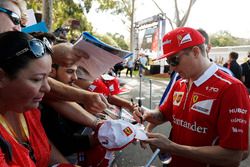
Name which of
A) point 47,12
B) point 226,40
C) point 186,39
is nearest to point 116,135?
point 186,39

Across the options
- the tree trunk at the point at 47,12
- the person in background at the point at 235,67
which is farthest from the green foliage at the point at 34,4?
the person in background at the point at 235,67

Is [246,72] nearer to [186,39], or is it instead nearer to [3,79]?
[186,39]

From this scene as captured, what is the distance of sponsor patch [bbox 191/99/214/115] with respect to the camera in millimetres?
1826

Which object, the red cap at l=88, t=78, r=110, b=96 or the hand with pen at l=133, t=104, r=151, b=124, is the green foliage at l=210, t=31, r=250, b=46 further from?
the hand with pen at l=133, t=104, r=151, b=124

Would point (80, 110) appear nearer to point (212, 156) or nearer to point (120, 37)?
point (212, 156)

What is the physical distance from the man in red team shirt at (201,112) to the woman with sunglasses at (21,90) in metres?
0.81

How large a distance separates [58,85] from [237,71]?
21.6 ft

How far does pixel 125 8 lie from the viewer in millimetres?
31938

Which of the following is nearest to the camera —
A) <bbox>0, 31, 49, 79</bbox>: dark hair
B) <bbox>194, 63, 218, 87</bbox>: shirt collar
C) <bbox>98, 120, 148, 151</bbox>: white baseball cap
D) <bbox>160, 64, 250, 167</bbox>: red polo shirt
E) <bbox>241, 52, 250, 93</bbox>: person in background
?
<bbox>0, 31, 49, 79</bbox>: dark hair

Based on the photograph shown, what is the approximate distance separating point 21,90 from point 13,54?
18cm

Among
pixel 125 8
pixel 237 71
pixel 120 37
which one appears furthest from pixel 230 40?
pixel 237 71

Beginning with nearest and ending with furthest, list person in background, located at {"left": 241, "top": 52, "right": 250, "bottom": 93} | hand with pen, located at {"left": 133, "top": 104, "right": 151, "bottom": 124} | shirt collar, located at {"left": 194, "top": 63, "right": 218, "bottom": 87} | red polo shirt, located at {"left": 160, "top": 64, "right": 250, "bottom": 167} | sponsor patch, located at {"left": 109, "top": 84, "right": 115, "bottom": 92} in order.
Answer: red polo shirt, located at {"left": 160, "top": 64, "right": 250, "bottom": 167} → shirt collar, located at {"left": 194, "top": 63, "right": 218, "bottom": 87} → hand with pen, located at {"left": 133, "top": 104, "right": 151, "bottom": 124} → sponsor patch, located at {"left": 109, "top": 84, "right": 115, "bottom": 92} → person in background, located at {"left": 241, "top": 52, "right": 250, "bottom": 93}

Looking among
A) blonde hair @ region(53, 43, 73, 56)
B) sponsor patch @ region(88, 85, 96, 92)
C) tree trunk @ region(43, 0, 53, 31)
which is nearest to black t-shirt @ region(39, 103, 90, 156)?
blonde hair @ region(53, 43, 73, 56)

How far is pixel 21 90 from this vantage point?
1.32 metres
